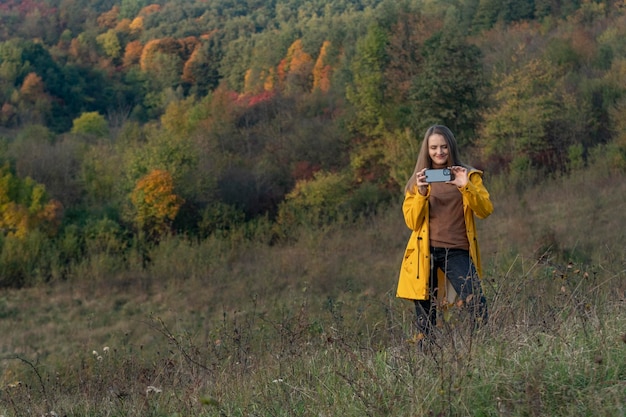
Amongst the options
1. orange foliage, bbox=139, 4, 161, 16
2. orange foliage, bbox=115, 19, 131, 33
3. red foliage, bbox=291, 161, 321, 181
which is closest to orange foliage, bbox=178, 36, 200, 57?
orange foliage, bbox=115, 19, 131, 33

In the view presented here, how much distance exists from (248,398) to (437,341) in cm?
86

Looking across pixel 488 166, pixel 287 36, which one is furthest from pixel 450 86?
pixel 287 36

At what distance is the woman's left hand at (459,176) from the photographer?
401cm

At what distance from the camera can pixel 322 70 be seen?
49469 millimetres

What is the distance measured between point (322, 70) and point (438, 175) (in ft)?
152

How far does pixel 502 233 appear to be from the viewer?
19.1 metres

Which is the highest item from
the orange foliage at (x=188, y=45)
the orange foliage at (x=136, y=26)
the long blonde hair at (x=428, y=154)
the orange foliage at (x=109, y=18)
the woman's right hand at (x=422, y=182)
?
the long blonde hair at (x=428, y=154)

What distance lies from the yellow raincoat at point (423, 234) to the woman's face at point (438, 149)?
8.1 inches

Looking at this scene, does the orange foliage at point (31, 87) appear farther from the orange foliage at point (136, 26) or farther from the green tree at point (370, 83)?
the green tree at point (370, 83)

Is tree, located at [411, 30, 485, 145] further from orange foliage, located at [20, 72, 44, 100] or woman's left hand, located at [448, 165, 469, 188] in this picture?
orange foliage, located at [20, 72, 44, 100]

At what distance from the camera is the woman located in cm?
407

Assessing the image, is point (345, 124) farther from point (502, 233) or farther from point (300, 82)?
point (300, 82)

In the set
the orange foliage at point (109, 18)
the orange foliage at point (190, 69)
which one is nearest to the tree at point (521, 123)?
the orange foliage at point (190, 69)

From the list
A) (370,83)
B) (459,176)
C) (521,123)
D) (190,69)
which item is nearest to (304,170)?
(370,83)
